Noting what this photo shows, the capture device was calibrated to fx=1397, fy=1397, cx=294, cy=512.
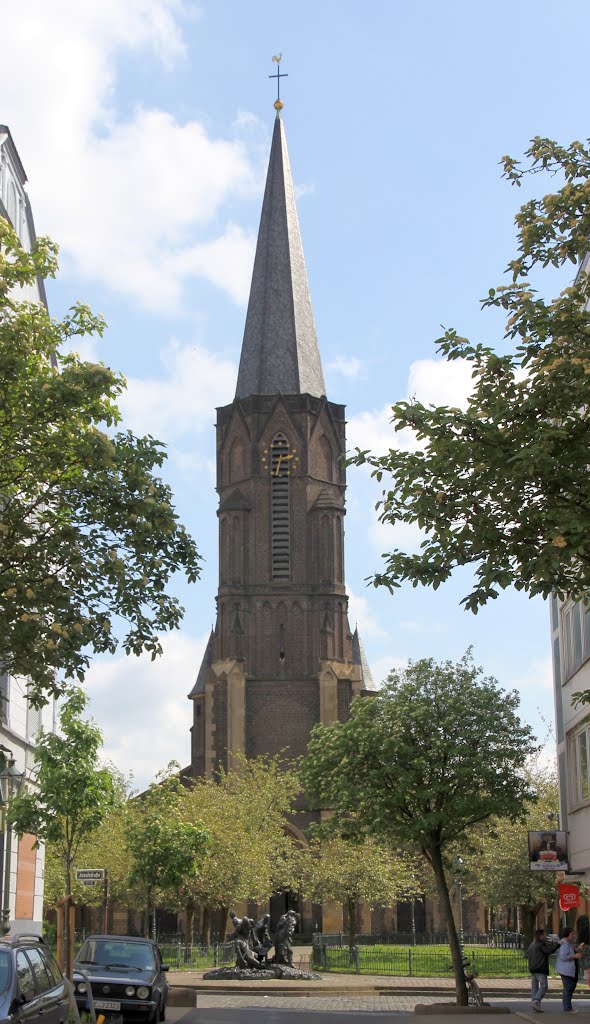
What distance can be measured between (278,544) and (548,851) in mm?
45506

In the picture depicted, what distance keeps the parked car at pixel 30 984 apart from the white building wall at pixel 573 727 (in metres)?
19.5

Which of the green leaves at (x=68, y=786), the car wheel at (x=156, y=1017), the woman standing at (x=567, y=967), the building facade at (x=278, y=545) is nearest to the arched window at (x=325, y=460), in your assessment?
the building facade at (x=278, y=545)

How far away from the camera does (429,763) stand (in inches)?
1183

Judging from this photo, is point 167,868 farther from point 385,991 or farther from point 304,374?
point 304,374

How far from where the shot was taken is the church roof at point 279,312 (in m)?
80.1

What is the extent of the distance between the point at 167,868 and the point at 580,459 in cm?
3164

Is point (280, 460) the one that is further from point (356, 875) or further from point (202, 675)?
point (356, 875)

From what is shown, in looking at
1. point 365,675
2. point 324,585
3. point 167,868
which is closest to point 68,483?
point 167,868

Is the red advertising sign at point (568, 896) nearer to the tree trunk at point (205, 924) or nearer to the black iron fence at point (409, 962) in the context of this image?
the black iron fence at point (409, 962)

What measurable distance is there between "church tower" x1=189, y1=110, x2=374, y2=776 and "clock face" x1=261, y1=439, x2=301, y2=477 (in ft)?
0.18

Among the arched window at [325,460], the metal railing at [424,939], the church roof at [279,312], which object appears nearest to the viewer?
the metal railing at [424,939]

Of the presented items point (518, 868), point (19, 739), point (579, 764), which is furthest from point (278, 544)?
point (19, 739)

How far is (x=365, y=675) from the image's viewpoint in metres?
93.0

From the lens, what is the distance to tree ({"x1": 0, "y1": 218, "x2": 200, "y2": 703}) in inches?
627
